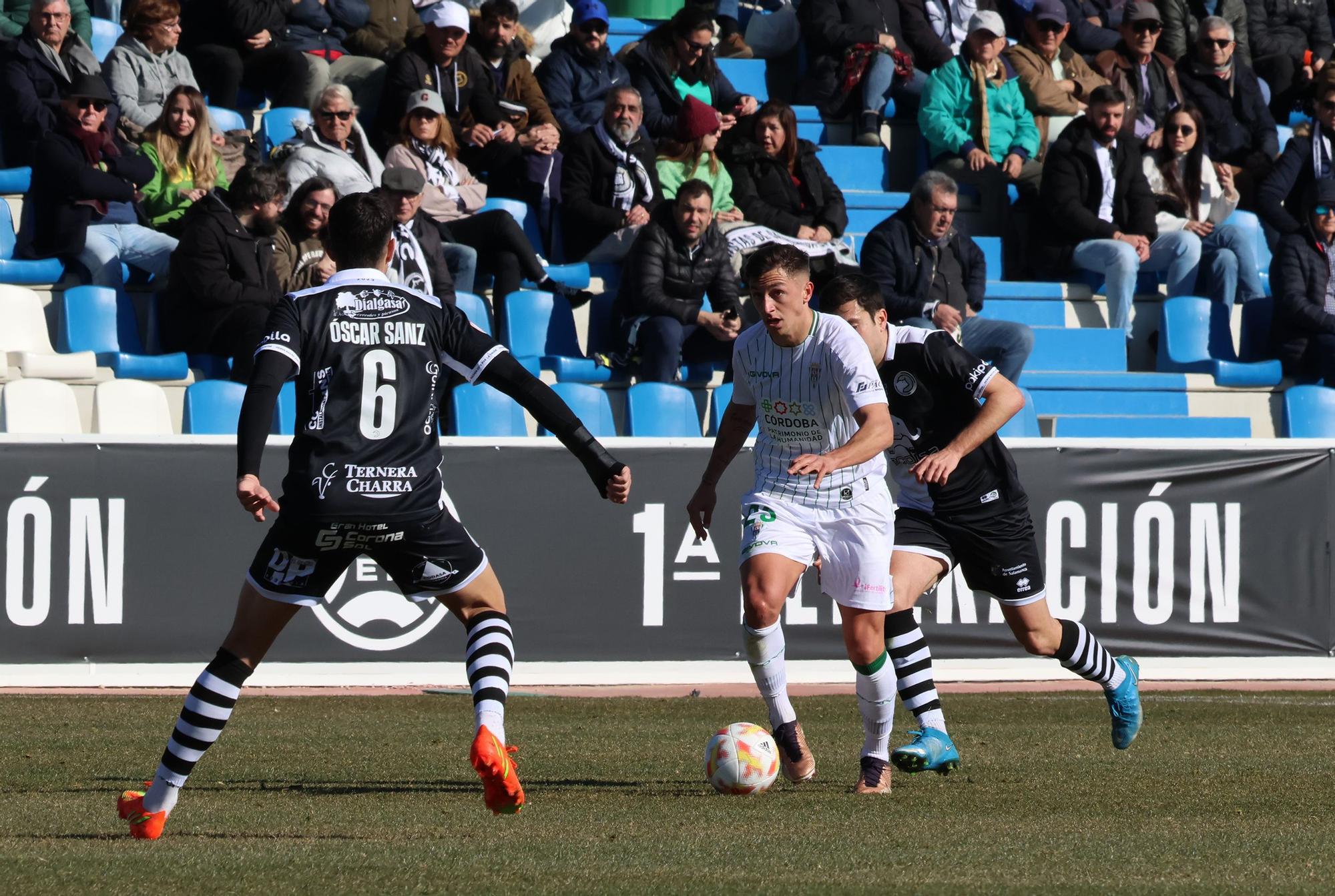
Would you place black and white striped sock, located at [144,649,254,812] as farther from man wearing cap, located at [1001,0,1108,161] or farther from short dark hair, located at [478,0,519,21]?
man wearing cap, located at [1001,0,1108,161]

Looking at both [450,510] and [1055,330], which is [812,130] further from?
[450,510]

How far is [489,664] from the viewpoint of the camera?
19.7 feet

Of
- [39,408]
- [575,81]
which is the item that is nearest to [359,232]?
→ [39,408]

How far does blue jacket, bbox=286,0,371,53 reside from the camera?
15414 mm

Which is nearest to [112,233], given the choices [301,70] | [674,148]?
[301,70]

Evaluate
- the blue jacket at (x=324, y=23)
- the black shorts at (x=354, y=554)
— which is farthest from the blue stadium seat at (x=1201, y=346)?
the black shorts at (x=354, y=554)

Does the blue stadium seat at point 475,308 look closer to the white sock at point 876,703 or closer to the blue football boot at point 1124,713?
the blue football boot at point 1124,713

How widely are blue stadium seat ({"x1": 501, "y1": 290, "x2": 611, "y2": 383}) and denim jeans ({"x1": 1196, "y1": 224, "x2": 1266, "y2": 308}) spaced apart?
5943 millimetres

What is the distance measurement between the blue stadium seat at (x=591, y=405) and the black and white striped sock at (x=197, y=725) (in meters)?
7.29

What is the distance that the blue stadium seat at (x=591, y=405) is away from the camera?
523 inches

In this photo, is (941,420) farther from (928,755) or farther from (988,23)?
(988,23)

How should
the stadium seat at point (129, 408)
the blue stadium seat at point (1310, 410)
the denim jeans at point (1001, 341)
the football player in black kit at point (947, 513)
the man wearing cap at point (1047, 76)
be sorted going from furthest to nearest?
the man wearing cap at point (1047, 76) → the blue stadium seat at point (1310, 410) → the denim jeans at point (1001, 341) → the stadium seat at point (129, 408) → the football player in black kit at point (947, 513)

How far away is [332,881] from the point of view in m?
4.92

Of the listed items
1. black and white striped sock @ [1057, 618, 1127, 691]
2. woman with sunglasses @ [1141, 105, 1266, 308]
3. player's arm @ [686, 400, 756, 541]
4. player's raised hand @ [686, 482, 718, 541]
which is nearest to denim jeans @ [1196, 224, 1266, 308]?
woman with sunglasses @ [1141, 105, 1266, 308]
